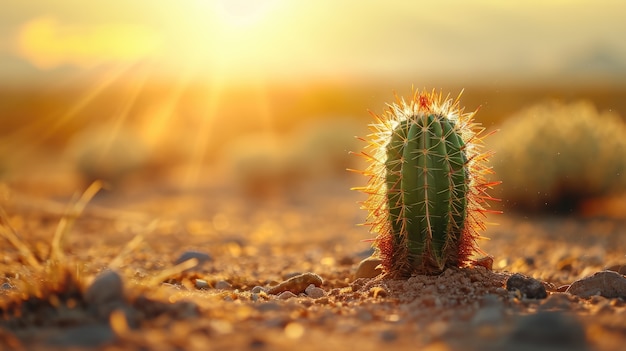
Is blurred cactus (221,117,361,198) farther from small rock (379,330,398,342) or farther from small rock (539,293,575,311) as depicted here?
small rock (379,330,398,342)

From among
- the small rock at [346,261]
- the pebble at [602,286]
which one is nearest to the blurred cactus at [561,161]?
the small rock at [346,261]

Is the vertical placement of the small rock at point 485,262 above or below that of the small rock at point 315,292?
above

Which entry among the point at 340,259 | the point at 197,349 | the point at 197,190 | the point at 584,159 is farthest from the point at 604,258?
the point at 197,190

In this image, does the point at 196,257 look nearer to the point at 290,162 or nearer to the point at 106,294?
the point at 106,294

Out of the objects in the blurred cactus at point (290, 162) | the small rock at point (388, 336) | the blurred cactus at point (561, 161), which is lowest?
the small rock at point (388, 336)

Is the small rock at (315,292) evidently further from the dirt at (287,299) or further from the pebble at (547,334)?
the pebble at (547,334)

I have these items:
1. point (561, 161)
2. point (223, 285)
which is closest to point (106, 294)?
point (223, 285)

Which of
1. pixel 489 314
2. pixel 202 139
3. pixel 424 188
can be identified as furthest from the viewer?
pixel 202 139
